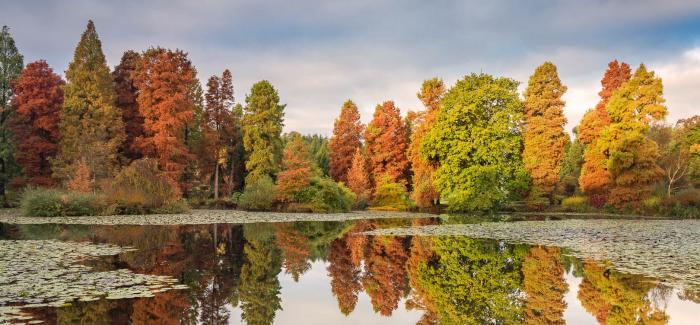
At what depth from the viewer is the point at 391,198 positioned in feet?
136

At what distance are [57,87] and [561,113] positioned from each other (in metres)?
39.7

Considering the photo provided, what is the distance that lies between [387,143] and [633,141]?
21284 millimetres

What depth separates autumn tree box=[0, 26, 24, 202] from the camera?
33.9 metres

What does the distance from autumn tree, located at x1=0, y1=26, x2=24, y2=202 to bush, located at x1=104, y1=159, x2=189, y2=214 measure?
42.6ft

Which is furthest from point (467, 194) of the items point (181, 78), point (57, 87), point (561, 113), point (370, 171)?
point (57, 87)

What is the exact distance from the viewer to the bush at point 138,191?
26625 millimetres

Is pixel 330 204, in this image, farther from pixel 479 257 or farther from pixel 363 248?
pixel 479 257

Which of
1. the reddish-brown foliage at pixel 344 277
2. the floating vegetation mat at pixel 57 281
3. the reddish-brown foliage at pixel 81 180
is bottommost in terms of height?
the reddish-brown foliage at pixel 344 277

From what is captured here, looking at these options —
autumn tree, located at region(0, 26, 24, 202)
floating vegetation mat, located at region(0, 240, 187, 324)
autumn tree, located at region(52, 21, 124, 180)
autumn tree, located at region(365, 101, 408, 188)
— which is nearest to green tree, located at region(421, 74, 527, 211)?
autumn tree, located at region(365, 101, 408, 188)

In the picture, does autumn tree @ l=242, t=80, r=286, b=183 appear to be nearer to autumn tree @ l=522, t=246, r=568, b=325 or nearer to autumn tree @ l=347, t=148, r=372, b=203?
autumn tree @ l=347, t=148, r=372, b=203

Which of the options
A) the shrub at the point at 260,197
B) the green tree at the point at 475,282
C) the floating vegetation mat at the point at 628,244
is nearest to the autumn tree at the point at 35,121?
the shrub at the point at 260,197

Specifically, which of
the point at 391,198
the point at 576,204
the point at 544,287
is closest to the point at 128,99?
the point at 391,198

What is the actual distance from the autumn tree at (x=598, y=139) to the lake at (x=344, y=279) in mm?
20499

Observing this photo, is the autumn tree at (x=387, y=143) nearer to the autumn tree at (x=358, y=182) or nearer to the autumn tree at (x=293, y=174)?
the autumn tree at (x=358, y=182)
